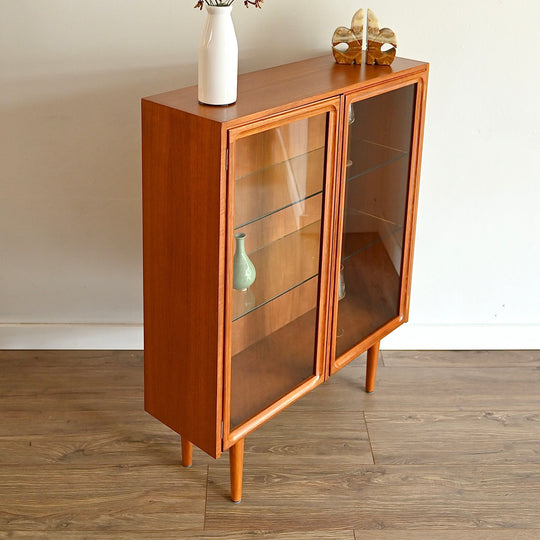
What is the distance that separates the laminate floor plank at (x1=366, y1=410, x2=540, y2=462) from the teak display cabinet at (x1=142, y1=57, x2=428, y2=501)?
295 millimetres

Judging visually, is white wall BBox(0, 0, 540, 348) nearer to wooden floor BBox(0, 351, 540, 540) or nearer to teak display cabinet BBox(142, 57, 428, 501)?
wooden floor BBox(0, 351, 540, 540)

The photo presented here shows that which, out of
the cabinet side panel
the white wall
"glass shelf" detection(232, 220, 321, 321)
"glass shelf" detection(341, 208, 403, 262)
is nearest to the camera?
the cabinet side panel

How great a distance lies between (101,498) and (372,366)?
3.27ft

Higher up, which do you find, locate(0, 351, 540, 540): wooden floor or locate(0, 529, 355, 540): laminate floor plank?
locate(0, 351, 540, 540): wooden floor

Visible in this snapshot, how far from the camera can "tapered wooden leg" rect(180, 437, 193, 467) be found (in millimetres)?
2271

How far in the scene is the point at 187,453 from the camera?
7.51 feet

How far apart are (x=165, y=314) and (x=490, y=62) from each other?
1.40m

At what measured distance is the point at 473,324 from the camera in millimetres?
2986

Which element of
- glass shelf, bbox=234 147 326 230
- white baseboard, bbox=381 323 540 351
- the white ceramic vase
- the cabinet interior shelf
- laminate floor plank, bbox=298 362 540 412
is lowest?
laminate floor plank, bbox=298 362 540 412

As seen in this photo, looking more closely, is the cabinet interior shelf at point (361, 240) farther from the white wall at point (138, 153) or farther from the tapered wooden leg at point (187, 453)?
the tapered wooden leg at point (187, 453)

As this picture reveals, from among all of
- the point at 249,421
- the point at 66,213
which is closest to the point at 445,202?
the point at 249,421

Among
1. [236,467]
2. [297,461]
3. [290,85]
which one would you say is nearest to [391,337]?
[297,461]

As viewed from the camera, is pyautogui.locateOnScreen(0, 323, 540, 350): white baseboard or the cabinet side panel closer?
the cabinet side panel

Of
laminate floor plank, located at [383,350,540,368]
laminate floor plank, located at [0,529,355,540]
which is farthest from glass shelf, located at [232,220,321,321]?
laminate floor plank, located at [383,350,540,368]
